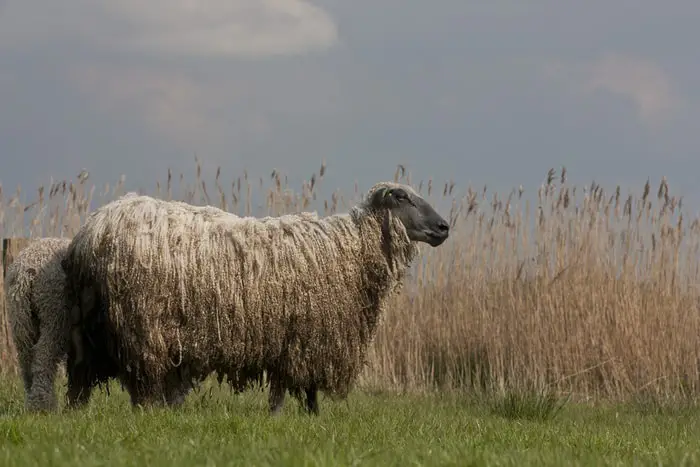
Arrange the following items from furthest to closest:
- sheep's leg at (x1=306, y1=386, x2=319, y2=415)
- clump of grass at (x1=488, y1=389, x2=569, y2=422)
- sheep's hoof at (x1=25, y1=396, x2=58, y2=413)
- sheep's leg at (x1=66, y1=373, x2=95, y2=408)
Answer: clump of grass at (x1=488, y1=389, x2=569, y2=422)
sheep's leg at (x1=306, y1=386, x2=319, y2=415)
sheep's leg at (x1=66, y1=373, x2=95, y2=408)
sheep's hoof at (x1=25, y1=396, x2=58, y2=413)

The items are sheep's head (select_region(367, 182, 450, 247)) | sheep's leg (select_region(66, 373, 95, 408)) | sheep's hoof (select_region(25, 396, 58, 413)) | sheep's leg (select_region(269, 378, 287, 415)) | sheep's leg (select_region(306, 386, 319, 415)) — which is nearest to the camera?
sheep's hoof (select_region(25, 396, 58, 413))

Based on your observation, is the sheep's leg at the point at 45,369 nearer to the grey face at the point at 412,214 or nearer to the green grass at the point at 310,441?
the green grass at the point at 310,441

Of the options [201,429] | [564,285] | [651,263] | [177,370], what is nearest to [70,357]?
[177,370]

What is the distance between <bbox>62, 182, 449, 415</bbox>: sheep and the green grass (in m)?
0.36

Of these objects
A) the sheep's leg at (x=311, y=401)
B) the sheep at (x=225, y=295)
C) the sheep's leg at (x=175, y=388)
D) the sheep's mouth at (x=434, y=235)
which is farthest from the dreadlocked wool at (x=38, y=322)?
the sheep's mouth at (x=434, y=235)

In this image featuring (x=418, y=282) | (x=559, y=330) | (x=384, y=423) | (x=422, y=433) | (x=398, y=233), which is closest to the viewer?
(x=422, y=433)

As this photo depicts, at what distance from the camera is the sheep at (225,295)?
6383 mm

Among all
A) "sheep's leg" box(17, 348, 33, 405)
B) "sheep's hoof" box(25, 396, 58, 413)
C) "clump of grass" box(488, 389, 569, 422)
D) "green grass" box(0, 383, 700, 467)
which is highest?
"green grass" box(0, 383, 700, 467)

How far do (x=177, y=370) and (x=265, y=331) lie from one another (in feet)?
2.11

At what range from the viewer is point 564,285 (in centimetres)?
1048

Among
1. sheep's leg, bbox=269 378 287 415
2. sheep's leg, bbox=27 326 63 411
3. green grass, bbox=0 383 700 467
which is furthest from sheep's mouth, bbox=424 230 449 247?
sheep's leg, bbox=27 326 63 411

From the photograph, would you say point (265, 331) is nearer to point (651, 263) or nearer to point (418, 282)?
point (418, 282)

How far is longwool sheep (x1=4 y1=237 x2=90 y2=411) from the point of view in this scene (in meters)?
6.37

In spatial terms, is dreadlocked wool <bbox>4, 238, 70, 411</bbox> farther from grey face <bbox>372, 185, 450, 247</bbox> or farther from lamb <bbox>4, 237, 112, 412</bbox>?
grey face <bbox>372, 185, 450, 247</bbox>
